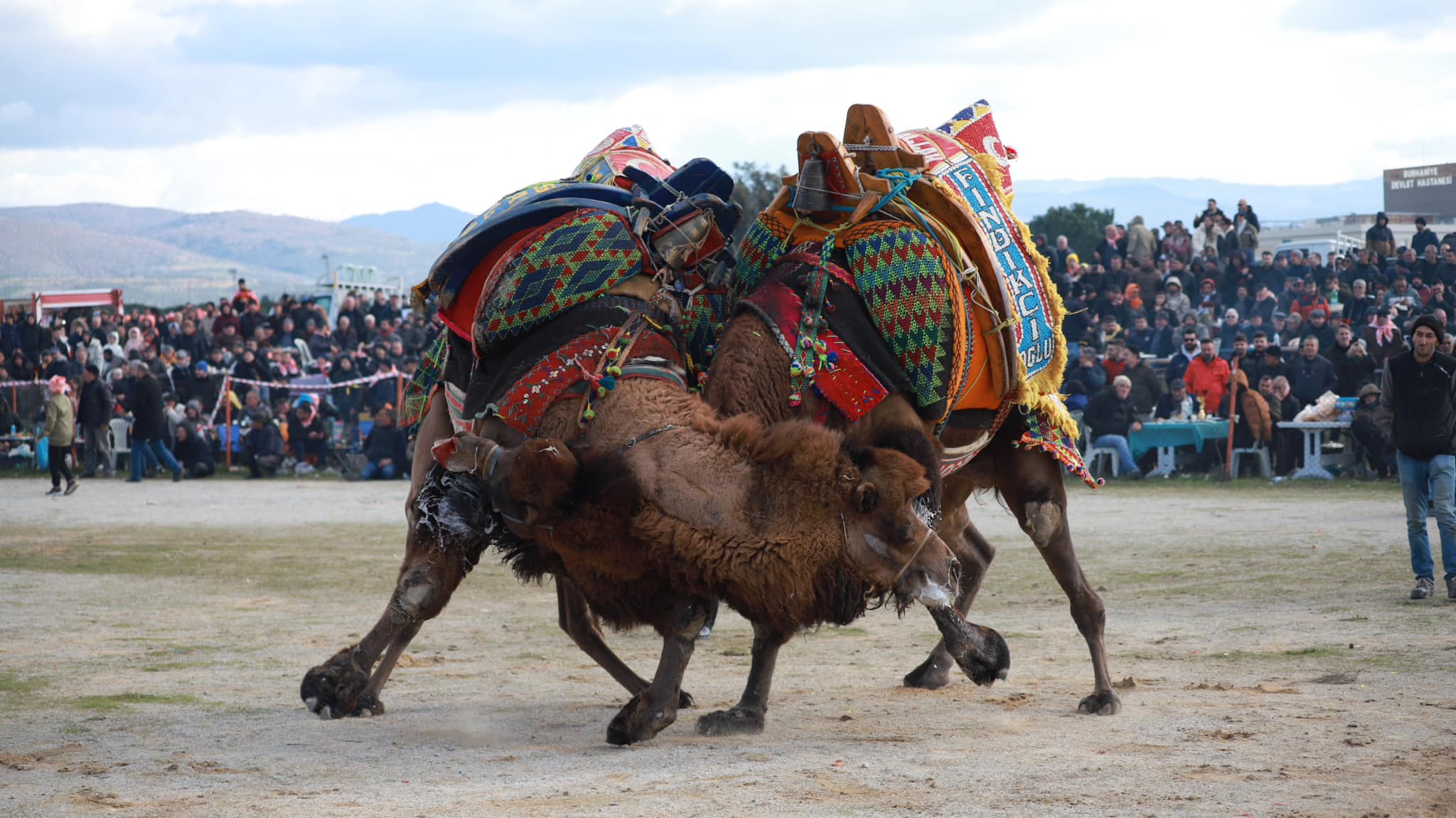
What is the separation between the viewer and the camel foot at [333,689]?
5.51 m

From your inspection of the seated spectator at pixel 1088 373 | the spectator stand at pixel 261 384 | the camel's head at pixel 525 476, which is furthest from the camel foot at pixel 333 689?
the spectator stand at pixel 261 384

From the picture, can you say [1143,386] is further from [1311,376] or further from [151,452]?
[151,452]

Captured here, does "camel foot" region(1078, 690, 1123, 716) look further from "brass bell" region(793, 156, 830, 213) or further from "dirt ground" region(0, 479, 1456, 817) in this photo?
"brass bell" region(793, 156, 830, 213)

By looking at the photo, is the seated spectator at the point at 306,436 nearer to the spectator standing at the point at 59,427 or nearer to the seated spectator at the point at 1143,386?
the spectator standing at the point at 59,427

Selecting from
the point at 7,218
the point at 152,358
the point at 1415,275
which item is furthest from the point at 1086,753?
the point at 7,218

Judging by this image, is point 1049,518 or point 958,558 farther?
point 958,558

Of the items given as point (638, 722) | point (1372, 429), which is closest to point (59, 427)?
point (1372, 429)

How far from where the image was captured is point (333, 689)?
5512 millimetres

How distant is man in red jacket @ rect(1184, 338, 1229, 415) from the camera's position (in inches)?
811

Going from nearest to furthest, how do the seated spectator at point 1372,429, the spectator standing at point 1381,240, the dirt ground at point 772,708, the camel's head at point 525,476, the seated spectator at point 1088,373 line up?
1. the camel's head at point 525,476
2. the dirt ground at point 772,708
3. the seated spectator at point 1372,429
4. the seated spectator at point 1088,373
5. the spectator standing at point 1381,240

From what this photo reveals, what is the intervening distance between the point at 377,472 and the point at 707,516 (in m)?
20.9

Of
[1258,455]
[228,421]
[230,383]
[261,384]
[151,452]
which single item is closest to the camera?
[1258,455]

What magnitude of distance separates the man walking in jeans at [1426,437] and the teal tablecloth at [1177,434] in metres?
10.1

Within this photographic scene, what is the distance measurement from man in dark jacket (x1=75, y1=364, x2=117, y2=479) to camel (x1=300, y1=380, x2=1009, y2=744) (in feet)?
71.4
